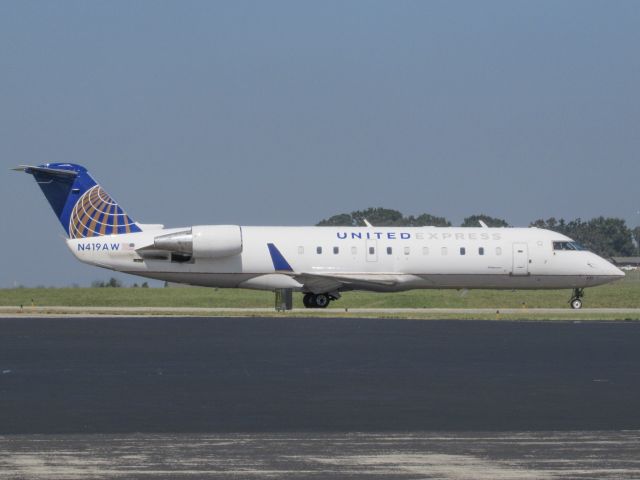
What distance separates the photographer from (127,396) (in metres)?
16.4

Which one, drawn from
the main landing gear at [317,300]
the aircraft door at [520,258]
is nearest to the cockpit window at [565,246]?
the aircraft door at [520,258]

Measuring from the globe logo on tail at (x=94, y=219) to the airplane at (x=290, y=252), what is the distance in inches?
1.5

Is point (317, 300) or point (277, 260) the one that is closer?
point (277, 260)

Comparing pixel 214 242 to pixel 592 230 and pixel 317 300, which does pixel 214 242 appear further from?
pixel 592 230

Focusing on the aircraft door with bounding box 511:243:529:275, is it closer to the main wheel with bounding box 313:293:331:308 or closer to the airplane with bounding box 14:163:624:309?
the airplane with bounding box 14:163:624:309

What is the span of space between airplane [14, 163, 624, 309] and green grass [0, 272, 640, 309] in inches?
223

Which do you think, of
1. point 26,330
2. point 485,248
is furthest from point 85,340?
point 485,248

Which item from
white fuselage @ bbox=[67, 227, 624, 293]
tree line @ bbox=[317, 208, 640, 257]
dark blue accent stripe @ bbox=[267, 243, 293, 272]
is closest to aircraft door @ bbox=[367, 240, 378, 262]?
white fuselage @ bbox=[67, 227, 624, 293]

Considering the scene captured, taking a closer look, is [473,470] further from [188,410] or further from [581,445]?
[188,410]

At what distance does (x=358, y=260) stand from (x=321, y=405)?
109 ft

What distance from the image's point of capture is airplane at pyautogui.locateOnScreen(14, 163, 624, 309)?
47.8 meters

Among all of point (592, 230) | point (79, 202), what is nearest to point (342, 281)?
point (79, 202)

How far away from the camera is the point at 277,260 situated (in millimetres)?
48094

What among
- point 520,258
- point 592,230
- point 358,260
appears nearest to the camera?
point 358,260
